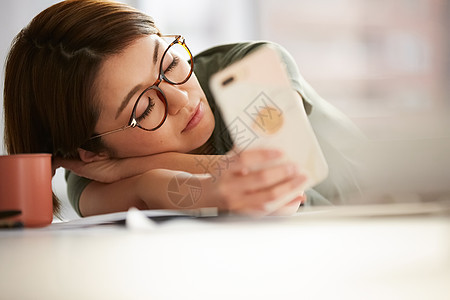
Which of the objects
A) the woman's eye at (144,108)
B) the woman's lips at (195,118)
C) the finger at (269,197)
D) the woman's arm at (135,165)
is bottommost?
the woman's arm at (135,165)

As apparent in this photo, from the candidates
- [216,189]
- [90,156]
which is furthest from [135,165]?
[216,189]

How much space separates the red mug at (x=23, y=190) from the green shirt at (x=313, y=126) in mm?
220

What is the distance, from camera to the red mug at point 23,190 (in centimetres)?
56

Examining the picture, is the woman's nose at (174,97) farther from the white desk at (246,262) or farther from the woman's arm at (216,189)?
the white desk at (246,262)

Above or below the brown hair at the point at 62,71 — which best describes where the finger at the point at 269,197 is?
below

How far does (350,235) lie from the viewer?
0.41 metres

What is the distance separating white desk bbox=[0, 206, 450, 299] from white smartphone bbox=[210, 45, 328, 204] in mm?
130

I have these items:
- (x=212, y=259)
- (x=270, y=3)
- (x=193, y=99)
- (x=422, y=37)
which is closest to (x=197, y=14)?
(x=270, y=3)

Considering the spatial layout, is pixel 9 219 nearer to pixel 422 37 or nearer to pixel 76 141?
pixel 76 141

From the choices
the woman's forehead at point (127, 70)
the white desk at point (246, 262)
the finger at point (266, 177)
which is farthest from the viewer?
the woman's forehead at point (127, 70)

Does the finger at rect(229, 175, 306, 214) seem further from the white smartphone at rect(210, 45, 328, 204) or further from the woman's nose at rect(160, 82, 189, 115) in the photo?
the woman's nose at rect(160, 82, 189, 115)

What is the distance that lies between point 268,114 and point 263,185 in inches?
4.4

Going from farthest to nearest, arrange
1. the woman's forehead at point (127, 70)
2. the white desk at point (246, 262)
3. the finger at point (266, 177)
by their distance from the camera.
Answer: the woman's forehead at point (127, 70), the finger at point (266, 177), the white desk at point (246, 262)

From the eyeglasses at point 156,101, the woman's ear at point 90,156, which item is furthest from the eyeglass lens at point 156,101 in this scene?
the woman's ear at point 90,156
